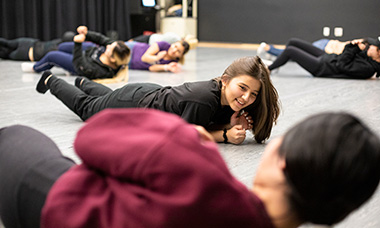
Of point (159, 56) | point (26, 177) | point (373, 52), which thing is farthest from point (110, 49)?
point (26, 177)

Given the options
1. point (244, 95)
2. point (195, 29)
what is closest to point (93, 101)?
point (244, 95)

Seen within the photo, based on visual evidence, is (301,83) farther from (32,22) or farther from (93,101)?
(32,22)

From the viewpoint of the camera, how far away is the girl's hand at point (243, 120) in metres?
1.83

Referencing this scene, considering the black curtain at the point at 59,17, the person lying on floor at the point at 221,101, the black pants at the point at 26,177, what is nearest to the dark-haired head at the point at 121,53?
the person lying on floor at the point at 221,101

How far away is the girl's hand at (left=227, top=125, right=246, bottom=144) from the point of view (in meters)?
1.82

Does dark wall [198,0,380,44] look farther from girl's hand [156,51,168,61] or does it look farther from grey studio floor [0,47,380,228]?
girl's hand [156,51,168,61]

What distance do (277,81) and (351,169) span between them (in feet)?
10.7

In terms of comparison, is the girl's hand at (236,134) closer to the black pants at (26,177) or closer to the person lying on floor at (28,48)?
the black pants at (26,177)

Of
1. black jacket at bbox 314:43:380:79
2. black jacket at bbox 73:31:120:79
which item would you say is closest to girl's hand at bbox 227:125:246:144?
black jacket at bbox 73:31:120:79

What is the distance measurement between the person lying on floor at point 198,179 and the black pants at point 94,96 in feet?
4.08

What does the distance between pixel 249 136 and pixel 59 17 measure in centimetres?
508

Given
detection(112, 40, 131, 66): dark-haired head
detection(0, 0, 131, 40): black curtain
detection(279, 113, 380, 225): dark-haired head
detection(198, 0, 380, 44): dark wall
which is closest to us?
detection(279, 113, 380, 225): dark-haired head

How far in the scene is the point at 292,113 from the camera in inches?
96.2

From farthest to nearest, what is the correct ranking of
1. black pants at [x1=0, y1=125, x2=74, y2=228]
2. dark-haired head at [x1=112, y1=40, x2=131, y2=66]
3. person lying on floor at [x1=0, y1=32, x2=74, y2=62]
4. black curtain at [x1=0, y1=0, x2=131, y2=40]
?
black curtain at [x1=0, y1=0, x2=131, y2=40]
person lying on floor at [x1=0, y1=32, x2=74, y2=62]
dark-haired head at [x1=112, y1=40, x2=131, y2=66]
black pants at [x1=0, y1=125, x2=74, y2=228]
